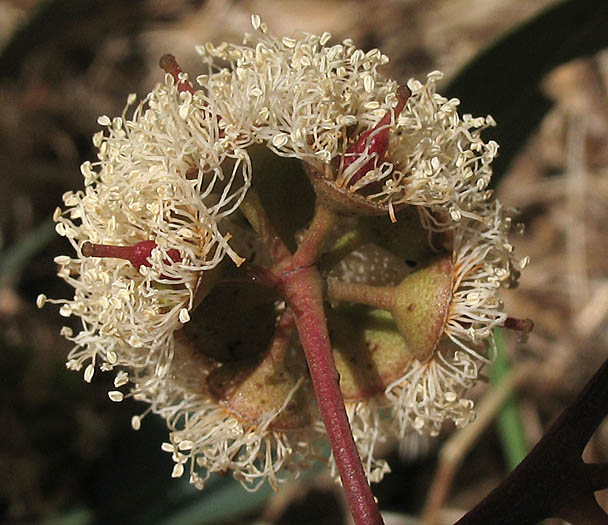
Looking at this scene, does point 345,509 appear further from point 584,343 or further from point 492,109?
point 492,109

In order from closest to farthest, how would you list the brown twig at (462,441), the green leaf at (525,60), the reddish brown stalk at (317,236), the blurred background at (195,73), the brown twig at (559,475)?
the brown twig at (559,475) → the reddish brown stalk at (317,236) → the green leaf at (525,60) → the blurred background at (195,73) → the brown twig at (462,441)

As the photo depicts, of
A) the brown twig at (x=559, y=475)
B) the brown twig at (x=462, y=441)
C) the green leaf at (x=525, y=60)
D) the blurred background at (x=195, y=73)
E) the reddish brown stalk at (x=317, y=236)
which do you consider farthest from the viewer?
the brown twig at (x=462, y=441)

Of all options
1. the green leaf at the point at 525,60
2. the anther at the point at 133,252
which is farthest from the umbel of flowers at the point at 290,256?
the green leaf at the point at 525,60

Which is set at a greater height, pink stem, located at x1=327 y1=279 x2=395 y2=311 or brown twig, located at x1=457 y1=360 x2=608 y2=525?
pink stem, located at x1=327 y1=279 x2=395 y2=311

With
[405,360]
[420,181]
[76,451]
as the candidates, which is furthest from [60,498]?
[420,181]

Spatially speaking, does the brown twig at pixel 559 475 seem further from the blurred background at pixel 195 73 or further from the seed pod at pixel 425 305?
the blurred background at pixel 195 73

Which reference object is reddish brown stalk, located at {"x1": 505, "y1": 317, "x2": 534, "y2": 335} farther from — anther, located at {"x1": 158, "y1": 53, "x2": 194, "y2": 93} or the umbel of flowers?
anther, located at {"x1": 158, "y1": 53, "x2": 194, "y2": 93}

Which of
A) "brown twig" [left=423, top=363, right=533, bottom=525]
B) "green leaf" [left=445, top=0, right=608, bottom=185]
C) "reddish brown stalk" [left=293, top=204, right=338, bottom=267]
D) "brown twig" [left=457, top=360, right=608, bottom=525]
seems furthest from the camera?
"brown twig" [left=423, top=363, right=533, bottom=525]

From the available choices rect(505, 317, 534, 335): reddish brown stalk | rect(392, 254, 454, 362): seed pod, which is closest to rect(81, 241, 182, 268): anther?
rect(392, 254, 454, 362): seed pod
